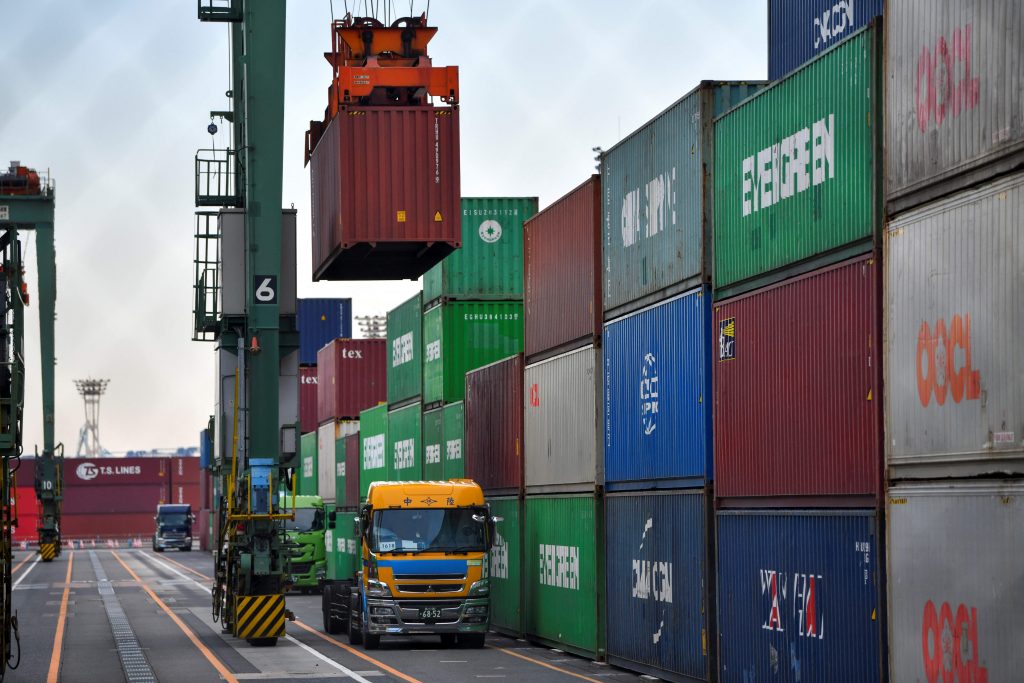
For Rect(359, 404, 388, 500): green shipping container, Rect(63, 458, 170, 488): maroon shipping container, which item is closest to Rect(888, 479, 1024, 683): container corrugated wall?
Rect(359, 404, 388, 500): green shipping container

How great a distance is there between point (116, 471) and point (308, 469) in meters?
56.0

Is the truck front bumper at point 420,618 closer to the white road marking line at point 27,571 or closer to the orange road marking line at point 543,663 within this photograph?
the orange road marking line at point 543,663

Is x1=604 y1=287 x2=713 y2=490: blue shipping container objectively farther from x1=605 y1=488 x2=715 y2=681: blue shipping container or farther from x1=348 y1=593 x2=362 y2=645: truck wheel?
x1=348 y1=593 x2=362 y2=645: truck wheel

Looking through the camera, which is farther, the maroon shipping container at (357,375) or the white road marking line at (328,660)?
the maroon shipping container at (357,375)

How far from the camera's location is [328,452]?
4994 cm

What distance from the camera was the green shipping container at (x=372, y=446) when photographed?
40.4 metres

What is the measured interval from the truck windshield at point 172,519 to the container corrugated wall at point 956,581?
3066 inches

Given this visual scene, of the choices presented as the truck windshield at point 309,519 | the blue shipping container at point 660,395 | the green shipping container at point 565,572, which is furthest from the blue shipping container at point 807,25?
the truck windshield at point 309,519

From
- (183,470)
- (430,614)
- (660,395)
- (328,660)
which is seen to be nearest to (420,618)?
(430,614)

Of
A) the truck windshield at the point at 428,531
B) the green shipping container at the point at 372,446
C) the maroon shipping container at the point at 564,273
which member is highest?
the maroon shipping container at the point at 564,273

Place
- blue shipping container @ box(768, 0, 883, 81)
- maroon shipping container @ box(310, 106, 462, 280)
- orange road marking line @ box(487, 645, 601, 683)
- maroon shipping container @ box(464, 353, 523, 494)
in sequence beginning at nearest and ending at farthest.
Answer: blue shipping container @ box(768, 0, 883, 81) → orange road marking line @ box(487, 645, 601, 683) → maroon shipping container @ box(310, 106, 462, 280) → maroon shipping container @ box(464, 353, 523, 494)

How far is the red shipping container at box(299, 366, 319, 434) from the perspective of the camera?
192 ft

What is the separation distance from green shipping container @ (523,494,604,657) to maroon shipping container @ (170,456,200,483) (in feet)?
276

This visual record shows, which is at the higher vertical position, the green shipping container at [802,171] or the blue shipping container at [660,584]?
the green shipping container at [802,171]
